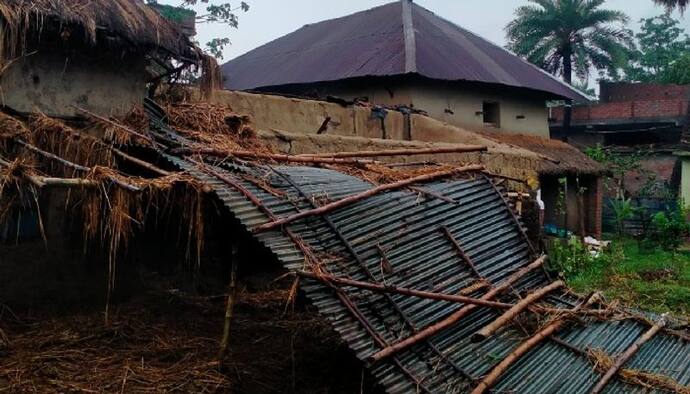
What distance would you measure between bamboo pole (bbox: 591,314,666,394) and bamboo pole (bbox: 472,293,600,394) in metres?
0.47

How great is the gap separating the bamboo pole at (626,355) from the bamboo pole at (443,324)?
0.96m

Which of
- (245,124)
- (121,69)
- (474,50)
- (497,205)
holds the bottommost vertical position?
(497,205)

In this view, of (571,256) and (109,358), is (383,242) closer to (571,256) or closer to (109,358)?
(109,358)

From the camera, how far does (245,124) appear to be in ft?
24.5

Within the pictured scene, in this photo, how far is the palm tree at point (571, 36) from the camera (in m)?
27.3

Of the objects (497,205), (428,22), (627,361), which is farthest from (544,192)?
(627,361)

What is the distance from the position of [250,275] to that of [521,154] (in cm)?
597

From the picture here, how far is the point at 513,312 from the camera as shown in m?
4.61

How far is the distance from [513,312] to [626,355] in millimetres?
791

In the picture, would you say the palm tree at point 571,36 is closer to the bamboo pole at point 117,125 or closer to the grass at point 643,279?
the grass at point 643,279

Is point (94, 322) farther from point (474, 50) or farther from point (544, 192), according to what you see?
point (474, 50)

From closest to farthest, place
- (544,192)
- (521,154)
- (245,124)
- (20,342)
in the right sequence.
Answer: (20,342)
(245,124)
(521,154)
(544,192)

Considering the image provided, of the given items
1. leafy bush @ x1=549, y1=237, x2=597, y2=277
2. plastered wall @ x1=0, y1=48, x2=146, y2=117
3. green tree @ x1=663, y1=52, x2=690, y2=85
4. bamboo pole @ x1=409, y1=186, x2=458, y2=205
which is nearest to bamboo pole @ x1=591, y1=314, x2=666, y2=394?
→ bamboo pole @ x1=409, y1=186, x2=458, y2=205

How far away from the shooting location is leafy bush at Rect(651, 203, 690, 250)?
1365cm
